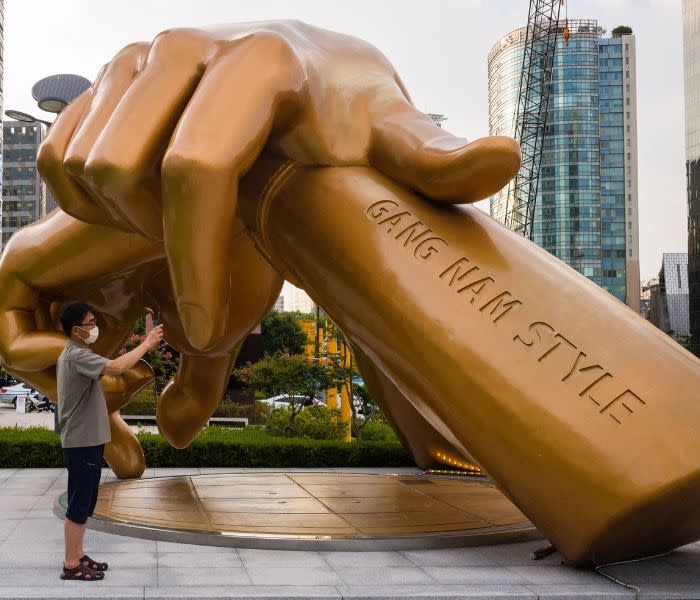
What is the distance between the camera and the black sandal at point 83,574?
224 inches

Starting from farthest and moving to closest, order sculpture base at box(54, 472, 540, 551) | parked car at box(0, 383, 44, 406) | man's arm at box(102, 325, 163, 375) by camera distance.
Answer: parked car at box(0, 383, 44, 406) → sculpture base at box(54, 472, 540, 551) → man's arm at box(102, 325, 163, 375)

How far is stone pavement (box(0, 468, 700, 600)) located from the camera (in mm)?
5441

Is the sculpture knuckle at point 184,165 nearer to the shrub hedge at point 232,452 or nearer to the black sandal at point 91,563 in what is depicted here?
the black sandal at point 91,563

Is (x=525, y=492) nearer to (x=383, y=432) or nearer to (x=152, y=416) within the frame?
(x=383, y=432)

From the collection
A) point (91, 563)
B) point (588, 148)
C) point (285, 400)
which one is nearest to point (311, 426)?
point (91, 563)

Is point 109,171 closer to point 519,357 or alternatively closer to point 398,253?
point 398,253

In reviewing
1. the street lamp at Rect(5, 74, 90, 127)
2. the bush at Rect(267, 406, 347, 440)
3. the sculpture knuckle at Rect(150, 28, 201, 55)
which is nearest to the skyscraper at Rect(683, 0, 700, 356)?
the bush at Rect(267, 406, 347, 440)

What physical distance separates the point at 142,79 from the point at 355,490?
5.25 metres

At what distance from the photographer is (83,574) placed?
570 cm

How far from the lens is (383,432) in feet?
57.9

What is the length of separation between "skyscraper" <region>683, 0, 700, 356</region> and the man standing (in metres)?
61.0

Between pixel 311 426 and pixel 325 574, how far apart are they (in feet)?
37.4

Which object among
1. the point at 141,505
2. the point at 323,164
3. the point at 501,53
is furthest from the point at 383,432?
the point at 501,53

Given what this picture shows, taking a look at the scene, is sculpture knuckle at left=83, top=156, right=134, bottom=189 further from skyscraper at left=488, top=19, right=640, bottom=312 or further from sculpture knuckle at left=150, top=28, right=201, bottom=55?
Result: skyscraper at left=488, top=19, right=640, bottom=312
